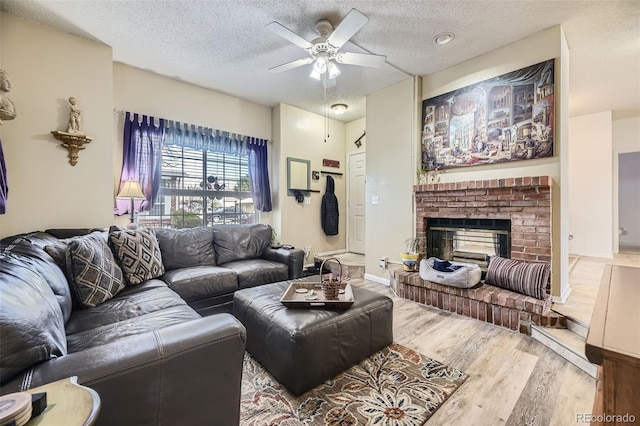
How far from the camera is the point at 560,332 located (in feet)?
7.09

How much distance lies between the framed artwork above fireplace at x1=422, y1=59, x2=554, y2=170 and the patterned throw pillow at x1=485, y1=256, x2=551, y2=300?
3.54ft

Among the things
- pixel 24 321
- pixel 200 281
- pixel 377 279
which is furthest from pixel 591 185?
pixel 24 321

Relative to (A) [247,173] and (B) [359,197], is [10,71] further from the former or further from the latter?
(B) [359,197]

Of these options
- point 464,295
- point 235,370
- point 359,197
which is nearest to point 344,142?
point 359,197

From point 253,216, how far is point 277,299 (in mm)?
2705

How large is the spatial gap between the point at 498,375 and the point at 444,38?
3018 mm

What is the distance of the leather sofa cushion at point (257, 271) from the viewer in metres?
2.82

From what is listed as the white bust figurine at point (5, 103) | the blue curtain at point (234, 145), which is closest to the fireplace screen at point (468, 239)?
the blue curtain at point (234, 145)

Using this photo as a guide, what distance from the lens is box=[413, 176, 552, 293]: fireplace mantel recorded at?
8.36 feet

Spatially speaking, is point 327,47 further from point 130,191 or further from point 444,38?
point 130,191

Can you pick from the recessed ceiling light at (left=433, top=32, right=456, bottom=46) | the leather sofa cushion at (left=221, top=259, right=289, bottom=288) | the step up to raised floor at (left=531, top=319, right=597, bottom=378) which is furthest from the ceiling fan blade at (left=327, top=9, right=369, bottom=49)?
the step up to raised floor at (left=531, top=319, right=597, bottom=378)

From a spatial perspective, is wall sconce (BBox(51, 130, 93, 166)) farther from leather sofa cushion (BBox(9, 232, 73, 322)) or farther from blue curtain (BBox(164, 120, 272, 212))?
leather sofa cushion (BBox(9, 232, 73, 322))

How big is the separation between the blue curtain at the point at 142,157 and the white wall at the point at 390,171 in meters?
2.95

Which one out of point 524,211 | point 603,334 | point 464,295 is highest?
point 524,211
